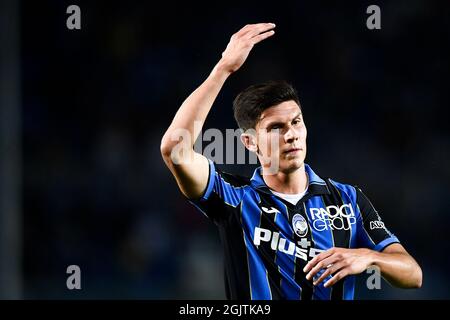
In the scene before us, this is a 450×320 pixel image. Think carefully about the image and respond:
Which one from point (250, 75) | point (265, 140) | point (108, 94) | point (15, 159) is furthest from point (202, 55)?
point (265, 140)

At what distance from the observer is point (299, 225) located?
3.02 m

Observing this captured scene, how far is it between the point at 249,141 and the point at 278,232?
0.43 m

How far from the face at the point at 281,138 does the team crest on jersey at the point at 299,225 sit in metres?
0.20

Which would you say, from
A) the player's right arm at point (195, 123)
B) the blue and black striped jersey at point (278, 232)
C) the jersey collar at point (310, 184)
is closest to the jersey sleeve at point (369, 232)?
the blue and black striped jersey at point (278, 232)

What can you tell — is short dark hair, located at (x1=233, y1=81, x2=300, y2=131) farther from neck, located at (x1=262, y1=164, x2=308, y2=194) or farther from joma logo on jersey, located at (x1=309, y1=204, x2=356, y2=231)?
joma logo on jersey, located at (x1=309, y1=204, x2=356, y2=231)

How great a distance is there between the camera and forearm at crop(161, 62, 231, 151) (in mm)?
2662

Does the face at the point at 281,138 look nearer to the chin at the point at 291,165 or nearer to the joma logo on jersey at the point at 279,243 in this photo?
the chin at the point at 291,165

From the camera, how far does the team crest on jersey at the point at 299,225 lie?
3.01 m

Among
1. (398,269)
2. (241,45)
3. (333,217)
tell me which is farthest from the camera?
(333,217)

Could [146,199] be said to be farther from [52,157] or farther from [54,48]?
[54,48]

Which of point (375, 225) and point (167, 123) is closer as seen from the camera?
point (375, 225)

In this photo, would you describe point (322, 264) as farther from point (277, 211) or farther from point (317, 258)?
point (277, 211)

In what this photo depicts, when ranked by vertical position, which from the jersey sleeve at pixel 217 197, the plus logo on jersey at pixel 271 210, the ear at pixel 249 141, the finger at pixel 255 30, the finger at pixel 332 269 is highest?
the finger at pixel 255 30

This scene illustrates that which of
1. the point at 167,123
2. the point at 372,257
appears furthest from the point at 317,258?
the point at 167,123
